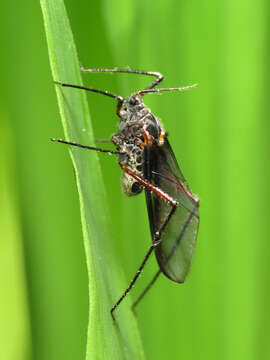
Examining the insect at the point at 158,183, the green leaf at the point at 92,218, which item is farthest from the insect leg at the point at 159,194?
the green leaf at the point at 92,218

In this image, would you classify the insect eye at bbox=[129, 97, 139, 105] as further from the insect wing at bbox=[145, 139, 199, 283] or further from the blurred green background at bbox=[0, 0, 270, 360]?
the insect wing at bbox=[145, 139, 199, 283]

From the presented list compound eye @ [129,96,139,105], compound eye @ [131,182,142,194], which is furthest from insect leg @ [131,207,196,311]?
compound eye @ [129,96,139,105]

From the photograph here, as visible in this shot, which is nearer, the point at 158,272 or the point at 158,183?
the point at 158,272

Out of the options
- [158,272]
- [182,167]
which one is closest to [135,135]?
[182,167]

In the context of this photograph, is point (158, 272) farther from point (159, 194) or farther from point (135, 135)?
point (135, 135)

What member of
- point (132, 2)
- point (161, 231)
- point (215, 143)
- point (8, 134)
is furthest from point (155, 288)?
point (132, 2)
